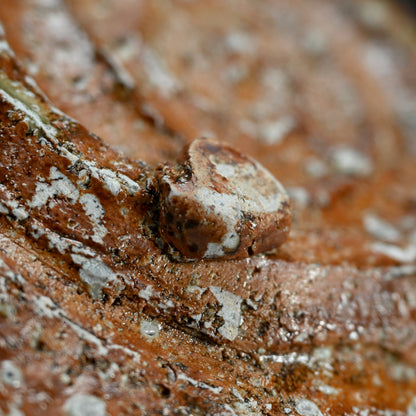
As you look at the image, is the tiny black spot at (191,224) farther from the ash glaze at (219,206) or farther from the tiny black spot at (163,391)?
the tiny black spot at (163,391)

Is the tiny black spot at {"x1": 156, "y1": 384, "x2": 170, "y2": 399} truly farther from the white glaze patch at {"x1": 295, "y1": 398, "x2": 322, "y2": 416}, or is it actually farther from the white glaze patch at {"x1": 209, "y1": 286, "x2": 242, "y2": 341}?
the white glaze patch at {"x1": 295, "y1": 398, "x2": 322, "y2": 416}

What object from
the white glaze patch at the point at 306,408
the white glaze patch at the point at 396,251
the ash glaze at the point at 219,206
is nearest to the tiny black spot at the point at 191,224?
the ash glaze at the point at 219,206

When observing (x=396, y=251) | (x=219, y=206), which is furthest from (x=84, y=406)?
(x=396, y=251)

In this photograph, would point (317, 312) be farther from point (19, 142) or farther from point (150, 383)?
point (19, 142)

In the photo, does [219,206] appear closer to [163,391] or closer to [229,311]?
[229,311]

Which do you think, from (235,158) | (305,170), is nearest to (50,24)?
(235,158)

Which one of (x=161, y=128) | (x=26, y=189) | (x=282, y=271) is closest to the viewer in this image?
(x=26, y=189)

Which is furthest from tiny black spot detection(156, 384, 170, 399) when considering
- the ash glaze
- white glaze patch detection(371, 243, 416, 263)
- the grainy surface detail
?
white glaze patch detection(371, 243, 416, 263)

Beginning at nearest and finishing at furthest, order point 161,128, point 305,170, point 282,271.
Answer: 1. point 282,271
2. point 161,128
3. point 305,170
